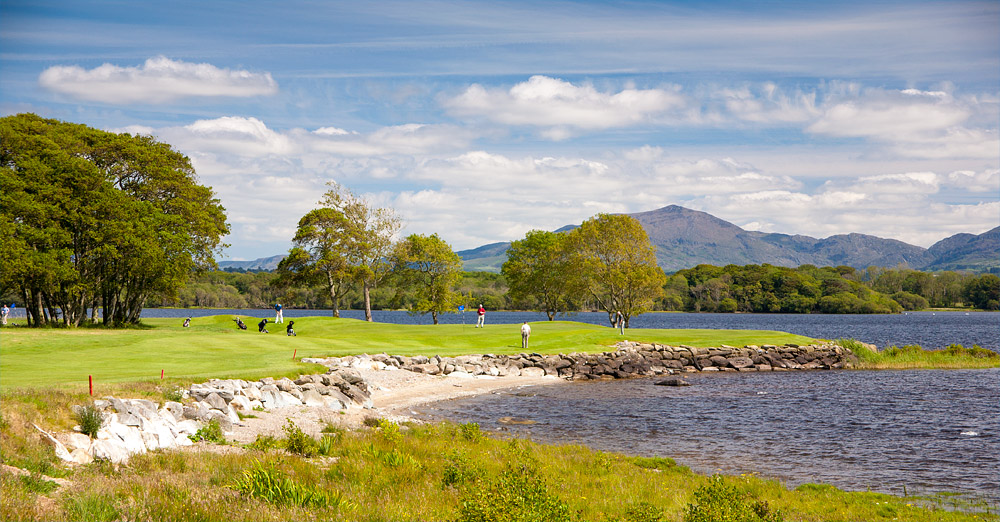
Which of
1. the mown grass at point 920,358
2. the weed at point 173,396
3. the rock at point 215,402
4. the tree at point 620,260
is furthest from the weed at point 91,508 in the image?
the tree at point 620,260

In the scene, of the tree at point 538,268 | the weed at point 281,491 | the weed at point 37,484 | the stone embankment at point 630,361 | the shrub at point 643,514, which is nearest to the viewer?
the weed at point 37,484

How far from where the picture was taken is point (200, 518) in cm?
920

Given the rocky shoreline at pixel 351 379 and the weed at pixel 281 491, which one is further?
the rocky shoreline at pixel 351 379

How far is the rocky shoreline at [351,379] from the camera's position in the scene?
15.1 meters

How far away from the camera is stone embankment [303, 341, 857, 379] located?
4081cm

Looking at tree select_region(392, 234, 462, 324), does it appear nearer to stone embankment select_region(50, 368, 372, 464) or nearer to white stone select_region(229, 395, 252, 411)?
stone embankment select_region(50, 368, 372, 464)

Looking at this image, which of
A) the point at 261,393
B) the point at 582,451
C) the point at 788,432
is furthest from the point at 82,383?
the point at 788,432

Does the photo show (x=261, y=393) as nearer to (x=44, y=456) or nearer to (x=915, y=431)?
(x=44, y=456)

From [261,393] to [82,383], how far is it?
247 inches

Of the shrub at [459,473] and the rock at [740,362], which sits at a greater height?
the shrub at [459,473]

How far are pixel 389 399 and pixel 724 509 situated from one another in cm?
2257

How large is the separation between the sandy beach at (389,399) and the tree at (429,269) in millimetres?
34406

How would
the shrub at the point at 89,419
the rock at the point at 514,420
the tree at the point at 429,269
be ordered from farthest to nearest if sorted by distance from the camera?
the tree at the point at 429,269 < the rock at the point at 514,420 < the shrub at the point at 89,419

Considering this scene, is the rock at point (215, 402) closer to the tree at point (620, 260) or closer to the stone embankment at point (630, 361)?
the stone embankment at point (630, 361)
